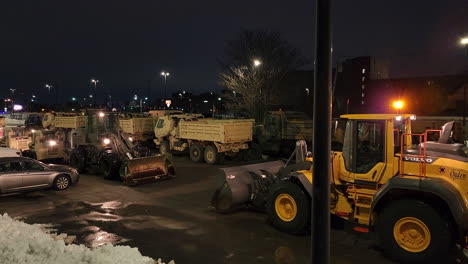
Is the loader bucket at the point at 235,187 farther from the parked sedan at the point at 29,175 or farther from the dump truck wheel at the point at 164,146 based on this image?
the dump truck wheel at the point at 164,146

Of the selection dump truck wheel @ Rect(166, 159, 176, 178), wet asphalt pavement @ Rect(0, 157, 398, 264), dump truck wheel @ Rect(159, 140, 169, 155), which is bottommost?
wet asphalt pavement @ Rect(0, 157, 398, 264)

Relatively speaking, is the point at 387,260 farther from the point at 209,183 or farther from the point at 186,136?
the point at 186,136

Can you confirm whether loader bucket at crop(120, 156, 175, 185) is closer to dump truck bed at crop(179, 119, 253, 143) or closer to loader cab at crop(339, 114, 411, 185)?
dump truck bed at crop(179, 119, 253, 143)

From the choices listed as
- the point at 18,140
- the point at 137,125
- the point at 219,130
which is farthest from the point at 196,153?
the point at 18,140

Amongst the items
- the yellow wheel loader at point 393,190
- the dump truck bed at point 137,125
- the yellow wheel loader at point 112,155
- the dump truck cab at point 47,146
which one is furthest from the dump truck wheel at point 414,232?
the dump truck bed at point 137,125

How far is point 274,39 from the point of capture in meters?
37.2

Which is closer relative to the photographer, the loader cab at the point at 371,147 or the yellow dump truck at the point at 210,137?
the loader cab at the point at 371,147

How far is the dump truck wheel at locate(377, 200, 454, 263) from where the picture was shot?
6770mm

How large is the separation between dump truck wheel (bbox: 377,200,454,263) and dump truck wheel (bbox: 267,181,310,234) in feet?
5.48

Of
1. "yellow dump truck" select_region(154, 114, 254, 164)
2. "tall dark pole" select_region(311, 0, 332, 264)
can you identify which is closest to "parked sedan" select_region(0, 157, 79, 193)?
"yellow dump truck" select_region(154, 114, 254, 164)

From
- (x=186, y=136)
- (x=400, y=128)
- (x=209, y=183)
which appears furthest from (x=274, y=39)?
(x=400, y=128)

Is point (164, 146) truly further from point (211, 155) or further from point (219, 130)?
point (219, 130)

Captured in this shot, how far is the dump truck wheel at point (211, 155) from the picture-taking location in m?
19.8

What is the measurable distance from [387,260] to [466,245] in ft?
4.50
